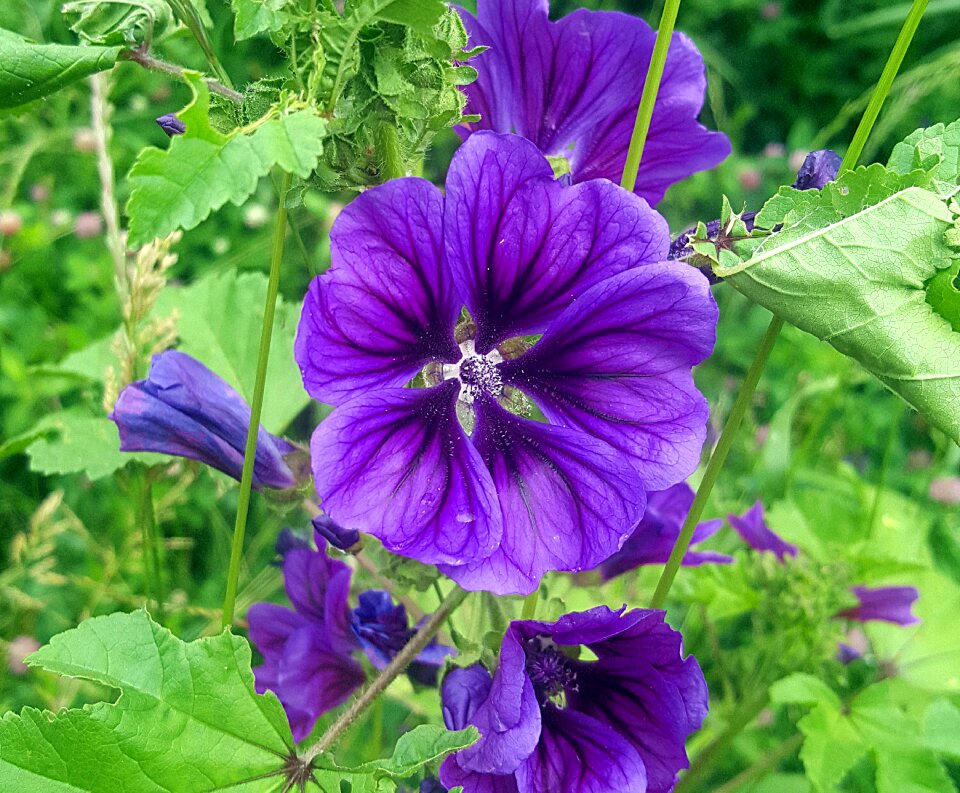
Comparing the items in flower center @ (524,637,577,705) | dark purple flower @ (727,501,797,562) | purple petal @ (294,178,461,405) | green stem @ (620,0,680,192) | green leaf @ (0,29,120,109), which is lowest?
dark purple flower @ (727,501,797,562)

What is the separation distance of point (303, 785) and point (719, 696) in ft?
3.62

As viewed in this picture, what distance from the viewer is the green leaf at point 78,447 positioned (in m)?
0.95

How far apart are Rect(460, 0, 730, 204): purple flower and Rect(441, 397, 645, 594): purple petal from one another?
0.22 metres

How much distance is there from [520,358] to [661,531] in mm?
227

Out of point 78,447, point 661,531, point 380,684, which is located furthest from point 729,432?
point 78,447

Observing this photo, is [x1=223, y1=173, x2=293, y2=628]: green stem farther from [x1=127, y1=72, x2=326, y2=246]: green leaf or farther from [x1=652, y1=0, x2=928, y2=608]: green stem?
[x1=652, y1=0, x2=928, y2=608]: green stem

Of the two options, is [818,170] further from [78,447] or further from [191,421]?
[78,447]

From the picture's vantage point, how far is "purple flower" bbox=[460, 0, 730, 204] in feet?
2.23

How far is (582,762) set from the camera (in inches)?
25.3

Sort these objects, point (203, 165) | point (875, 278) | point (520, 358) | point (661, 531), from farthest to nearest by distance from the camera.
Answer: point (661, 531) → point (520, 358) → point (875, 278) → point (203, 165)

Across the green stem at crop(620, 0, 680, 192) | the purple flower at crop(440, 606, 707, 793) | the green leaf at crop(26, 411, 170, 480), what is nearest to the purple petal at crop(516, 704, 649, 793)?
the purple flower at crop(440, 606, 707, 793)

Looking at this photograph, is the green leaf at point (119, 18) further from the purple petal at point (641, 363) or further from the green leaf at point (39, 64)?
the purple petal at point (641, 363)

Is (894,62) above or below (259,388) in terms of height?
above

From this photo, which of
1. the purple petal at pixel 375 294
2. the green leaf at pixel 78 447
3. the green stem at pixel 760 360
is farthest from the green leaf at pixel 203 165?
the green leaf at pixel 78 447
